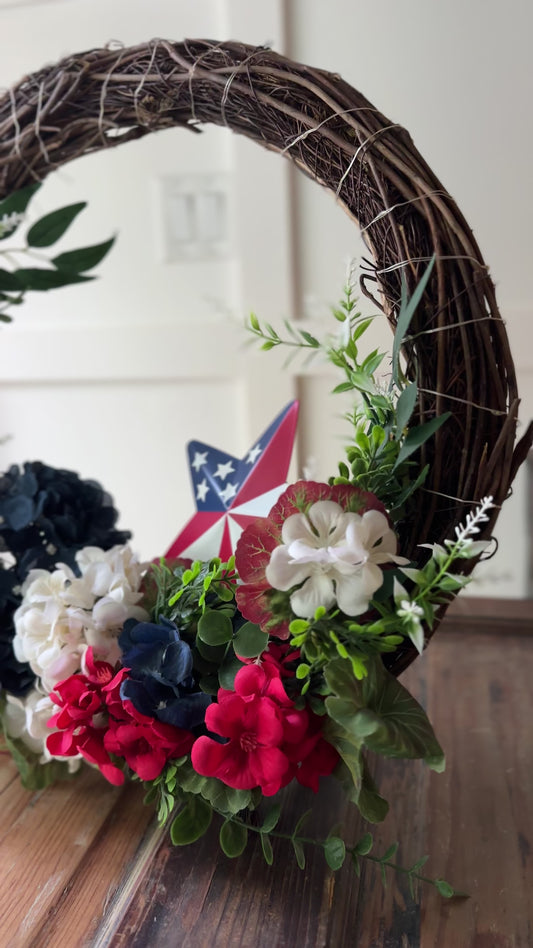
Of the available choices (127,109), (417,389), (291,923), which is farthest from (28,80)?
(291,923)

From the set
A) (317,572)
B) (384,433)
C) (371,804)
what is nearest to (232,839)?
(371,804)

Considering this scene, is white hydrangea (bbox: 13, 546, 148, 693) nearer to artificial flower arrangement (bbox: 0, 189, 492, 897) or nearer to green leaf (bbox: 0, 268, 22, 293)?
artificial flower arrangement (bbox: 0, 189, 492, 897)

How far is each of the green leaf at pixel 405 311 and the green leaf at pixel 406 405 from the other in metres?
0.02

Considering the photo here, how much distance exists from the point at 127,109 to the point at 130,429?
115 centimetres

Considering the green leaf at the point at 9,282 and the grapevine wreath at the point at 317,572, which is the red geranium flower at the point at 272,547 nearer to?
the grapevine wreath at the point at 317,572

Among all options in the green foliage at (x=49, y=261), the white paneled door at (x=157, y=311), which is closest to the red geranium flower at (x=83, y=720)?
the green foliage at (x=49, y=261)

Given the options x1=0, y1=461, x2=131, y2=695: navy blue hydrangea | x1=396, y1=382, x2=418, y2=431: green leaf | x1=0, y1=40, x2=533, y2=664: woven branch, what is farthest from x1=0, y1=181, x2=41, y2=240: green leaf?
x1=396, y1=382, x2=418, y2=431: green leaf

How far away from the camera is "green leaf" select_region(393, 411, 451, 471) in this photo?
470mm

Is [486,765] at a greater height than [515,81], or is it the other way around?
[515,81]

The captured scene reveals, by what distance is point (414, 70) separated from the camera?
138 centimetres

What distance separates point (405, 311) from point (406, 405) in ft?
0.20

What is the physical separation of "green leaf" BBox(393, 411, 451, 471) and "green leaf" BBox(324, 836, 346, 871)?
0.88ft

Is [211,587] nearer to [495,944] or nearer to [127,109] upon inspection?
[495,944]

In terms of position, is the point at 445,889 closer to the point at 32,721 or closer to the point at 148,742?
the point at 148,742
